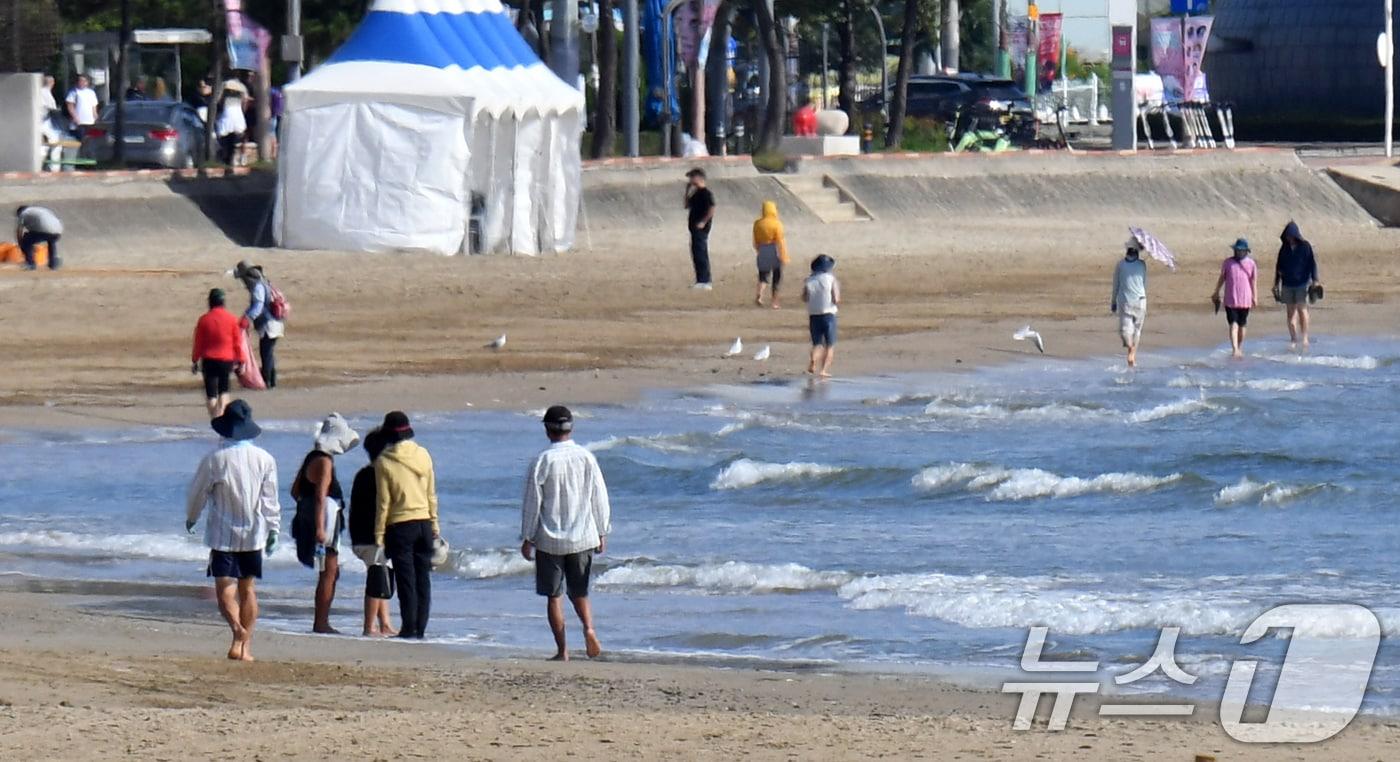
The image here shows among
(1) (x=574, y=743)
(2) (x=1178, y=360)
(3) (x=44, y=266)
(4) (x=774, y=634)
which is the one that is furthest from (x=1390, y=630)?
(3) (x=44, y=266)

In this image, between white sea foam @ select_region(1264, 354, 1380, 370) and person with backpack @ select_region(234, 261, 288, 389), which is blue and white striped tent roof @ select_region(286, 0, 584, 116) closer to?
person with backpack @ select_region(234, 261, 288, 389)

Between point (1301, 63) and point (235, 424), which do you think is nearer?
point (235, 424)

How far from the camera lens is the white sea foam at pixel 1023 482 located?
16.5 meters

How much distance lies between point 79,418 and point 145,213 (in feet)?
35.1

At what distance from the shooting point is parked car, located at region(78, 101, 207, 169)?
35156 mm

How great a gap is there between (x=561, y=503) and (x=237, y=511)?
1.45 m

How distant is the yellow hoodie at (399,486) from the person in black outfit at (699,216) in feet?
53.2

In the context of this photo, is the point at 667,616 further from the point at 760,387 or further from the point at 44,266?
the point at 44,266

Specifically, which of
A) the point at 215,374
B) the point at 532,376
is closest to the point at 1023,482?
the point at 532,376

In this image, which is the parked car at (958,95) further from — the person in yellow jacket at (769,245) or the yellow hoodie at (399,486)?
the yellow hoodie at (399,486)

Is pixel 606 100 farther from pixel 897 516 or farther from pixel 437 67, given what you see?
pixel 897 516

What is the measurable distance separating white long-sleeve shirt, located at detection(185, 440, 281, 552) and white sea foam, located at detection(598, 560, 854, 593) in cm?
322

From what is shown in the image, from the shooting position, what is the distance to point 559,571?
10.4 metres

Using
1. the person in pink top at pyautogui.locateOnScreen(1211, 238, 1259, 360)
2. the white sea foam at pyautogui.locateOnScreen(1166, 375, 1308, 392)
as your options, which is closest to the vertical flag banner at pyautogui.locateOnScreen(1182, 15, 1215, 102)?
the person in pink top at pyautogui.locateOnScreen(1211, 238, 1259, 360)
